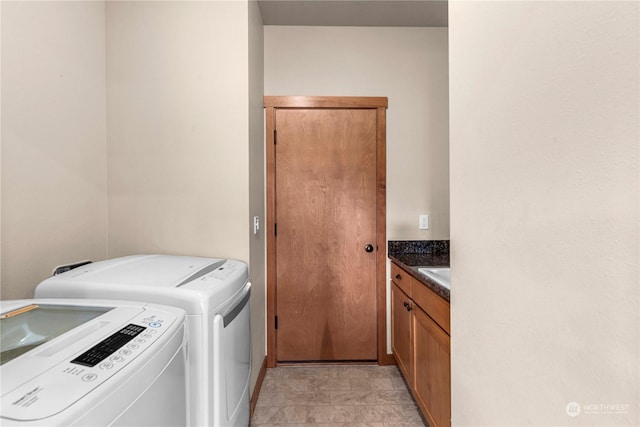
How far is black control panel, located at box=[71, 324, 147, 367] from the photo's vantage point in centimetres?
61

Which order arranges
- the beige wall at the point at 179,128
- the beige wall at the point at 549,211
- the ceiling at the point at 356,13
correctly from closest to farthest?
the beige wall at the point at 549,211 → the beige wall at the point at 179,128 → the ceiling at the point at 356,13

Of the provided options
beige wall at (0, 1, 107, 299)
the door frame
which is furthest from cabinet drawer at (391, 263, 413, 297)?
beige wall at (0, 1, 107, 299)

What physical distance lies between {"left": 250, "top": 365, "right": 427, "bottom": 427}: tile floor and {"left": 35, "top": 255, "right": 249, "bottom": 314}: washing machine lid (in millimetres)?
973

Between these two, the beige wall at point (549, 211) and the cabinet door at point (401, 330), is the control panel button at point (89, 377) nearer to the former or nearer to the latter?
the beige wall at point (549, 211)

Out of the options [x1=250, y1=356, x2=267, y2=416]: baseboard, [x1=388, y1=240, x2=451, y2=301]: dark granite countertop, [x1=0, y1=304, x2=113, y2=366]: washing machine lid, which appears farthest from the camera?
[x1=388, y1=240, x2=451, y2=301]: dark granite countertop

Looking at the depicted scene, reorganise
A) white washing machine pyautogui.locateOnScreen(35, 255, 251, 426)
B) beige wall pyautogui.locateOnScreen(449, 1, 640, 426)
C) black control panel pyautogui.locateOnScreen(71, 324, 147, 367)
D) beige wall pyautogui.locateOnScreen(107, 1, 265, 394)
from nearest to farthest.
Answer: beige wall pyautogui.locateOnScreen(449, 1, 640, 426) → black control panel pyautogui.locateOnScreen(71, 324, 147, 367) → white washing machine pyautogui.locateOnScreen(35, 255, 251, 426) → beige wall pyautogui.locateOnScreen(107, 1, 265, 394)

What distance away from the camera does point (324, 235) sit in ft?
7.44

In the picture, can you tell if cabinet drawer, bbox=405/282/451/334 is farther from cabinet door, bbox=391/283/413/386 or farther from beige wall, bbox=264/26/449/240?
beige wall, bbox=264/26/449/240

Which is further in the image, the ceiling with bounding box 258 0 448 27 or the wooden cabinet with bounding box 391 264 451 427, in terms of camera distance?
the ceiling with bounding box 258 0 448 27

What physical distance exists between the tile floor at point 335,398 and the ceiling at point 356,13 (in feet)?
8.84

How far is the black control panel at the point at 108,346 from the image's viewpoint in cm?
61

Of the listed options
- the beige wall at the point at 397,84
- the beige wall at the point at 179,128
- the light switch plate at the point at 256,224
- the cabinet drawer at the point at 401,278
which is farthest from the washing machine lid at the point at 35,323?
the beige wall at the point at 397,84

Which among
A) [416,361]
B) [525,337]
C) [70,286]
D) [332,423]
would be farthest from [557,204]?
[332,423]

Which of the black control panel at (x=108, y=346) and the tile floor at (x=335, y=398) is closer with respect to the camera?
the black control panel at (x=108, y=346)
